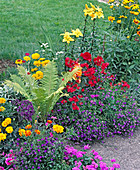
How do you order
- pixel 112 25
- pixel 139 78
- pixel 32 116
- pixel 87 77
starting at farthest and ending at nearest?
pixel 112 25, pixel 139 78, pixel 87 77, pixel 32 116

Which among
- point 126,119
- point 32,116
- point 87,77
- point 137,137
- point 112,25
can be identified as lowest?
point 137,137

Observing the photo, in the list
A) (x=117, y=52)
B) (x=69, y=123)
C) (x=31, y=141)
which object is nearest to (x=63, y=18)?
(x=117, y=52)

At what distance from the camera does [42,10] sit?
9.27m

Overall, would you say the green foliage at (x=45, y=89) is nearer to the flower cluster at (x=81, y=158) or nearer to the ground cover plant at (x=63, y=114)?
the ground cover plant at (x=63, y=114)

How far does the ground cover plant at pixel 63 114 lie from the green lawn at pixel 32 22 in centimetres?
142

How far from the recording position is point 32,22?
7559mm

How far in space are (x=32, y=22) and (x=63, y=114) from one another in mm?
5234

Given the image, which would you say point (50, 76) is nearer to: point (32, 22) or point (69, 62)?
point (69, 62)

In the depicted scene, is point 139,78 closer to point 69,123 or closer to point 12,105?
point 69,123

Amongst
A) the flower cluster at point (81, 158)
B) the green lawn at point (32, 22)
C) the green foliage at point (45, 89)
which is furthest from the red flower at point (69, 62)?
the green lawn at point (32, 22)

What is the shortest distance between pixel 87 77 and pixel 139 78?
4.11ft

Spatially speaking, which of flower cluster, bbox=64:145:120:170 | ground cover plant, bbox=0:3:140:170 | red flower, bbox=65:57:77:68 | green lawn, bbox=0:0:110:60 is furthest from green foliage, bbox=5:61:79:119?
green lawn, bbox=0:0:110:60

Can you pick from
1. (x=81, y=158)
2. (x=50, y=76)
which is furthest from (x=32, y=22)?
(x=81, y=158)

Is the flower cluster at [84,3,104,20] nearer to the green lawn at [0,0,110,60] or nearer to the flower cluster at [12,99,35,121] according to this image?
the green lawn at [0,0,110,60]
